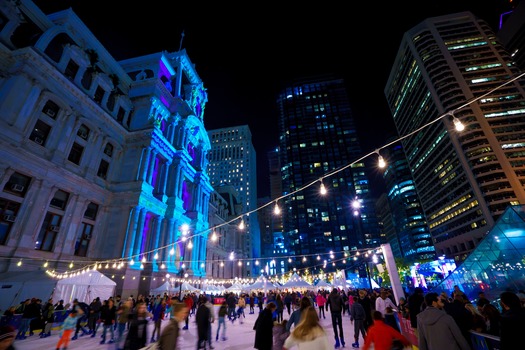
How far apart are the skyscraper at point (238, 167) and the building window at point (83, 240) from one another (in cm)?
7951

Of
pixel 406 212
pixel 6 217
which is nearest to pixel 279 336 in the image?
pixel 6 217

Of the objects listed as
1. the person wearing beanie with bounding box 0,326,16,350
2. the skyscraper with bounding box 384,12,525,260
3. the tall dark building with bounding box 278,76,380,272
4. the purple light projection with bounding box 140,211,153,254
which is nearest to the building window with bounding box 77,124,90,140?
the purple light projection with bounding box 140,211,153,254

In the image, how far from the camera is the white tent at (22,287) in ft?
50.3

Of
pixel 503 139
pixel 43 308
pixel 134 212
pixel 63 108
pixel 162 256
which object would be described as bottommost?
pixel 43 308

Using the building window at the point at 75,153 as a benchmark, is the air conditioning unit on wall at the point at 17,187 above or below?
below

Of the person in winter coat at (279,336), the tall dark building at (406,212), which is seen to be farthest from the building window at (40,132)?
the tall dark building at (406,212)

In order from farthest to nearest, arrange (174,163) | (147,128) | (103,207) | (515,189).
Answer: (515,189)
(174,163)
(147,128)
(103,207)

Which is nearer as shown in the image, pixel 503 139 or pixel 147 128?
pixel 147 128

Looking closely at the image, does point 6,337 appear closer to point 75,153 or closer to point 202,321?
point 202,321

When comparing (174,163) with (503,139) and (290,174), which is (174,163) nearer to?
(290,174)

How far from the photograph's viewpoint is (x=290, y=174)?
11719cm

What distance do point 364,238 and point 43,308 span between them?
10667 centimetres

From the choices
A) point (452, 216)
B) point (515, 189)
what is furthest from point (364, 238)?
point (515, 189)

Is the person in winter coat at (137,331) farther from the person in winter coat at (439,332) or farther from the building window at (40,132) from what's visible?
the building window at (40,132)
